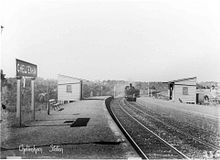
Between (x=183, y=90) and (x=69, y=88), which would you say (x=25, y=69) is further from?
(x=183, y=90)

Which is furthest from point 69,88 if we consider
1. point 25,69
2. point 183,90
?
point 183,90

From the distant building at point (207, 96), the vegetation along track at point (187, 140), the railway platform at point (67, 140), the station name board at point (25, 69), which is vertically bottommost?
the vegetation along track at point (187, 140)

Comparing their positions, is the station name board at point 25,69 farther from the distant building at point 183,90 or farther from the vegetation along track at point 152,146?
the distant building at point 183,90

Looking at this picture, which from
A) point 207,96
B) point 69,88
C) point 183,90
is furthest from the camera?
point 207,96

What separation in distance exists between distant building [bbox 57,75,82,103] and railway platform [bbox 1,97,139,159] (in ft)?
0.79

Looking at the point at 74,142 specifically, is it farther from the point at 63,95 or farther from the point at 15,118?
the point at 15,118

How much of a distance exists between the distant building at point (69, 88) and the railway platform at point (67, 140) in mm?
241

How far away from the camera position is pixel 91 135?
695 cm

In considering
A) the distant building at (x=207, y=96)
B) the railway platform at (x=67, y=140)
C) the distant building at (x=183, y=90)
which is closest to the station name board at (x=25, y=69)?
the railway platform at (x=67, y=140)

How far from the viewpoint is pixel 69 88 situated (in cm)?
684

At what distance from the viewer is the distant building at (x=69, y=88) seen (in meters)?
6.76

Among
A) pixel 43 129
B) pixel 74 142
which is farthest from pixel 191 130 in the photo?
pixel 43 129

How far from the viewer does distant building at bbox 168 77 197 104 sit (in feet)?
21.7

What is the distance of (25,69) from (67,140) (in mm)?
2364
